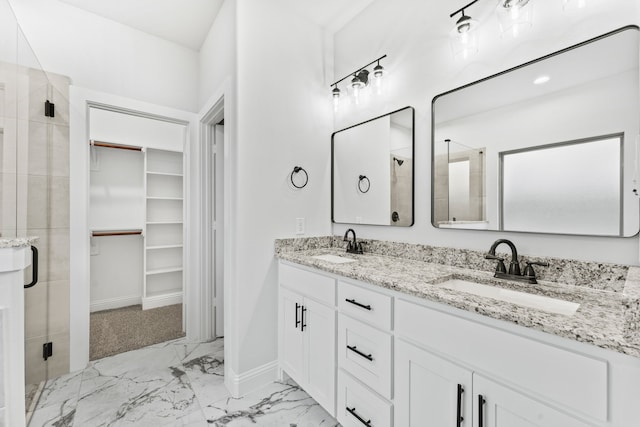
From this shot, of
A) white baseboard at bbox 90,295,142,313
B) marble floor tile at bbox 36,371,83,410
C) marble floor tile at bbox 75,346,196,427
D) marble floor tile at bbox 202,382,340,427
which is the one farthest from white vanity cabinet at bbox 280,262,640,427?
white baseboard at bbox 90,295,142,313

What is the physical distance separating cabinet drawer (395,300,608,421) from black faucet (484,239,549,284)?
50 centimetres

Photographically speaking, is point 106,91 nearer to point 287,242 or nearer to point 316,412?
point 287,242

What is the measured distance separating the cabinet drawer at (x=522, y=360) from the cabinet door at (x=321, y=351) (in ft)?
1.89

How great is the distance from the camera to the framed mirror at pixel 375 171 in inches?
74.9

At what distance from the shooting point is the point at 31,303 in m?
1.96

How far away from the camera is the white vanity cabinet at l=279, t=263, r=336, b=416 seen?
1.59 m

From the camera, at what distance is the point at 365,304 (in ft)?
4.51

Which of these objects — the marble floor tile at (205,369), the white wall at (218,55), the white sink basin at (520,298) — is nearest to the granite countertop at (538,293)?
the white sink basin at (520,298)

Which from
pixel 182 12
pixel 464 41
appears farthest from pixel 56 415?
pixel 464 41

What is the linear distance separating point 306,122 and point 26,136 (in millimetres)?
1844

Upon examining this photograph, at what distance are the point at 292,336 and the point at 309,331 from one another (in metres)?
0.22

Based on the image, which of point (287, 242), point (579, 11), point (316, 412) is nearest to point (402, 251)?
point (287, 242)

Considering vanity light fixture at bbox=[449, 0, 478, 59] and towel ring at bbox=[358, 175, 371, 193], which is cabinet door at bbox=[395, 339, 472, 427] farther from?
vanity light fixture at bbox=[449, 0, 478, 59]

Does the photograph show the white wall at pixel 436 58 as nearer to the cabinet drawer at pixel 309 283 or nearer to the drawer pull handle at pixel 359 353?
the cabinet drawer at pixel 309 283
